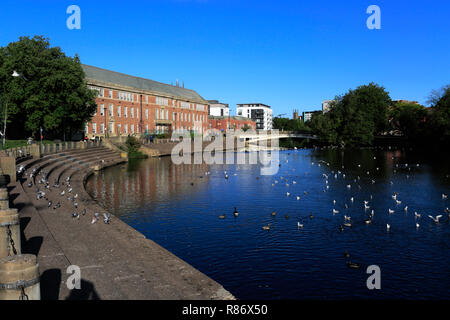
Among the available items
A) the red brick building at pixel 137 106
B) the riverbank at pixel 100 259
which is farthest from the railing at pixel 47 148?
the red brick building at pixel 137 106

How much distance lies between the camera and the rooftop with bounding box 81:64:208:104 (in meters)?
78.9

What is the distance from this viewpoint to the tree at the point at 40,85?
47.4 meters

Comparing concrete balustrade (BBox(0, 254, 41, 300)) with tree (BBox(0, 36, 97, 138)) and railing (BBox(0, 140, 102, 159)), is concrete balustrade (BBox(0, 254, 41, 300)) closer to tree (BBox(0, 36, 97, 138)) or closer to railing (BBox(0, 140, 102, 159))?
railing (BBox(0, 140, 102, 159))

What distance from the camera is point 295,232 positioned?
781 inches

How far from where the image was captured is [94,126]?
76.8 m

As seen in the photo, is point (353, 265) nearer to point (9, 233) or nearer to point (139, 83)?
point (9, 233)

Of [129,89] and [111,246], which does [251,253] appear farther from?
[129,89]

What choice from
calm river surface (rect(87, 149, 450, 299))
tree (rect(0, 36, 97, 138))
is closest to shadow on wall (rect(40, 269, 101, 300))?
calm river surface (rect(87, 149, 450, 299))

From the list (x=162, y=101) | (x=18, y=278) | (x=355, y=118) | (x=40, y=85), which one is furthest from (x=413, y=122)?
(x=18, y=278)

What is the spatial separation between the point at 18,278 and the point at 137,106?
8607 centimetres

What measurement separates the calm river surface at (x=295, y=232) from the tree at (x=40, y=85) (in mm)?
16519

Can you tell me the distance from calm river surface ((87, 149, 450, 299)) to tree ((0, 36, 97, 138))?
16519 millimetres

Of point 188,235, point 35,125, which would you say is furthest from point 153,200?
point 35,125

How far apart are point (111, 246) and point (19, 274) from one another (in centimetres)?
704
